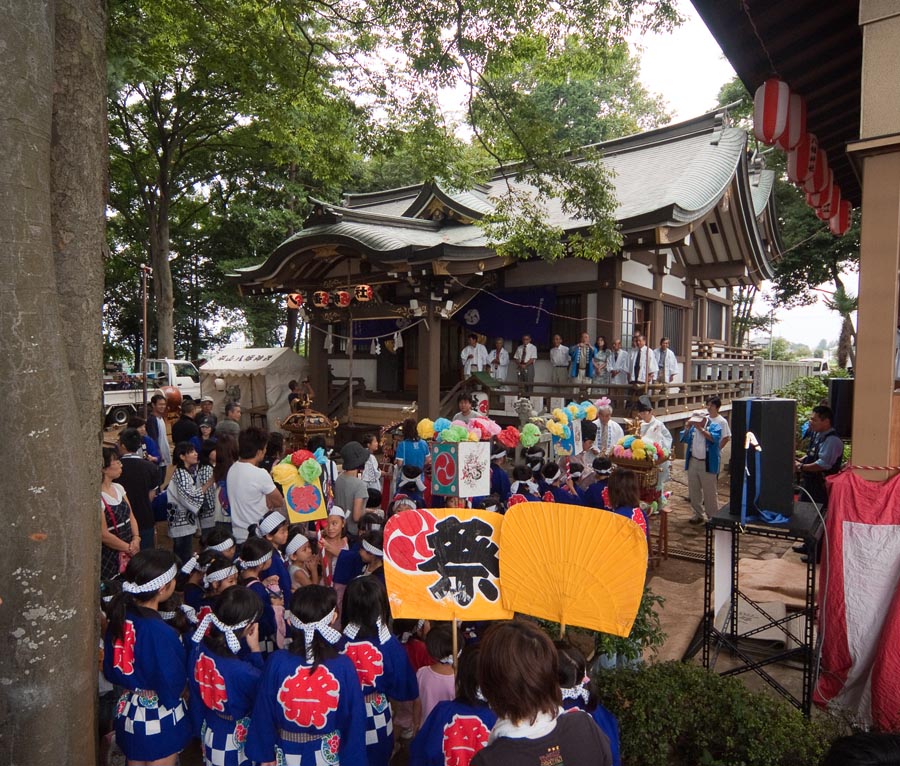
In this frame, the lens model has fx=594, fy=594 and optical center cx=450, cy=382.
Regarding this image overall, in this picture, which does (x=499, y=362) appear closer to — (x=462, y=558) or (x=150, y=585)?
(x=462, y=558)

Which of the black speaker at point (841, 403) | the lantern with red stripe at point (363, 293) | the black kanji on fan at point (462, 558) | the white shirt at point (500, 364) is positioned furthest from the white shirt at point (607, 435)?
the lantern with red stripe at point (363, 293)

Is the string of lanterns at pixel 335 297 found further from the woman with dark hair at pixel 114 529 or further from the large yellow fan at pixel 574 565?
the large yellow fan at pixel 574 565

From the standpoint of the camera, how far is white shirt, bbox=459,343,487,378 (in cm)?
1316

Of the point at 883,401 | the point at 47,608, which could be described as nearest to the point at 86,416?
the point at 47,608

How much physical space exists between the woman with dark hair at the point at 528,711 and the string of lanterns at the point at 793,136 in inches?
212

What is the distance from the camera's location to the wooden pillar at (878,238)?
11.6 feet

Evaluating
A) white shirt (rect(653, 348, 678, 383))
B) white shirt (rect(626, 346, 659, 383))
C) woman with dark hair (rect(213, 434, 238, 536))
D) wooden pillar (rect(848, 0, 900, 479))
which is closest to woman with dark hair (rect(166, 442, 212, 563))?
woman with dark hair (rect(213, 434, 238, 536))

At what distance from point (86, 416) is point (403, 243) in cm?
981

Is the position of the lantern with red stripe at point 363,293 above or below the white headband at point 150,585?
above

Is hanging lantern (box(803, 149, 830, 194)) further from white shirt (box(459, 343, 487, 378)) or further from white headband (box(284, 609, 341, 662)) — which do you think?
white shirt (box(459, 343, 487, 378))

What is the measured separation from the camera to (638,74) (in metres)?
33.4

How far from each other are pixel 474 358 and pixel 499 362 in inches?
23.6

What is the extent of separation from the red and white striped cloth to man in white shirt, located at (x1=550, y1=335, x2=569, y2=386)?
9015 millimetres

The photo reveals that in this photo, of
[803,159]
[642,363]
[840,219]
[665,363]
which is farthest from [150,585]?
[665,363]
